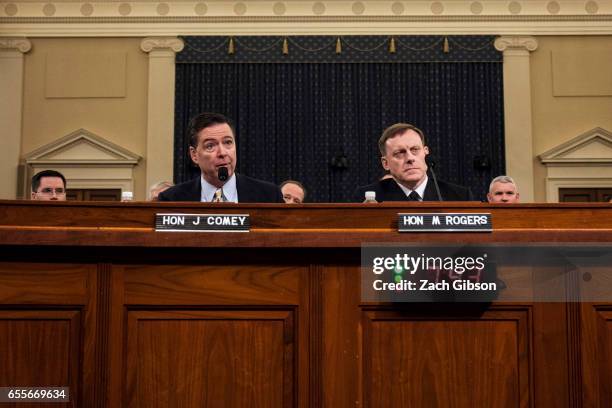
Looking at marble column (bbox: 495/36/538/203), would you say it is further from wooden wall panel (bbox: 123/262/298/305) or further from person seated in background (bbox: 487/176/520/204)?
wooden wall panel (bbox: 123/262/298/305)

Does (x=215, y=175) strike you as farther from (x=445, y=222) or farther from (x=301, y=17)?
(x=301, y=17)

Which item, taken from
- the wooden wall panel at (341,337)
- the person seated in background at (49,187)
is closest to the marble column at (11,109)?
the person seated in background at (49,187)

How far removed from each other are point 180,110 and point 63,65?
1.63 meters

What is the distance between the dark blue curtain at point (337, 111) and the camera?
10.8 meters

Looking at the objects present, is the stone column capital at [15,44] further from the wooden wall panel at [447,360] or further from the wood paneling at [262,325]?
the wooden wall panel at [447,360]

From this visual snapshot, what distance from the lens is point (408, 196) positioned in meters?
3.68

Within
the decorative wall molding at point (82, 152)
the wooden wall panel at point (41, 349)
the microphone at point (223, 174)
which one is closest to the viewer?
the wooden wall panel at point (41, 349)

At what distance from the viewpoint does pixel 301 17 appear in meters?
10.9

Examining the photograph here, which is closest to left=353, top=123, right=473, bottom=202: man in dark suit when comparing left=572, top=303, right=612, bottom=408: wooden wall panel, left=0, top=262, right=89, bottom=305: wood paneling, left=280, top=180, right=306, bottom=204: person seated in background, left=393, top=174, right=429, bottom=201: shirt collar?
left=393, top=174, right=429, bottom=201: shirt collar

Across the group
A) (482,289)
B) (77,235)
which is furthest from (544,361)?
(77,235)

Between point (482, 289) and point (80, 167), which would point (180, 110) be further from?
Answer: point (482, 289)

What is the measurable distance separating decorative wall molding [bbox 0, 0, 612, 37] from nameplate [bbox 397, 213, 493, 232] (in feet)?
28.7

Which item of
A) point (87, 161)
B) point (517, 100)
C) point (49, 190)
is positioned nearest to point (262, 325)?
point (49, 190)

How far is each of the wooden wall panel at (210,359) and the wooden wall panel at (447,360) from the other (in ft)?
0.80
